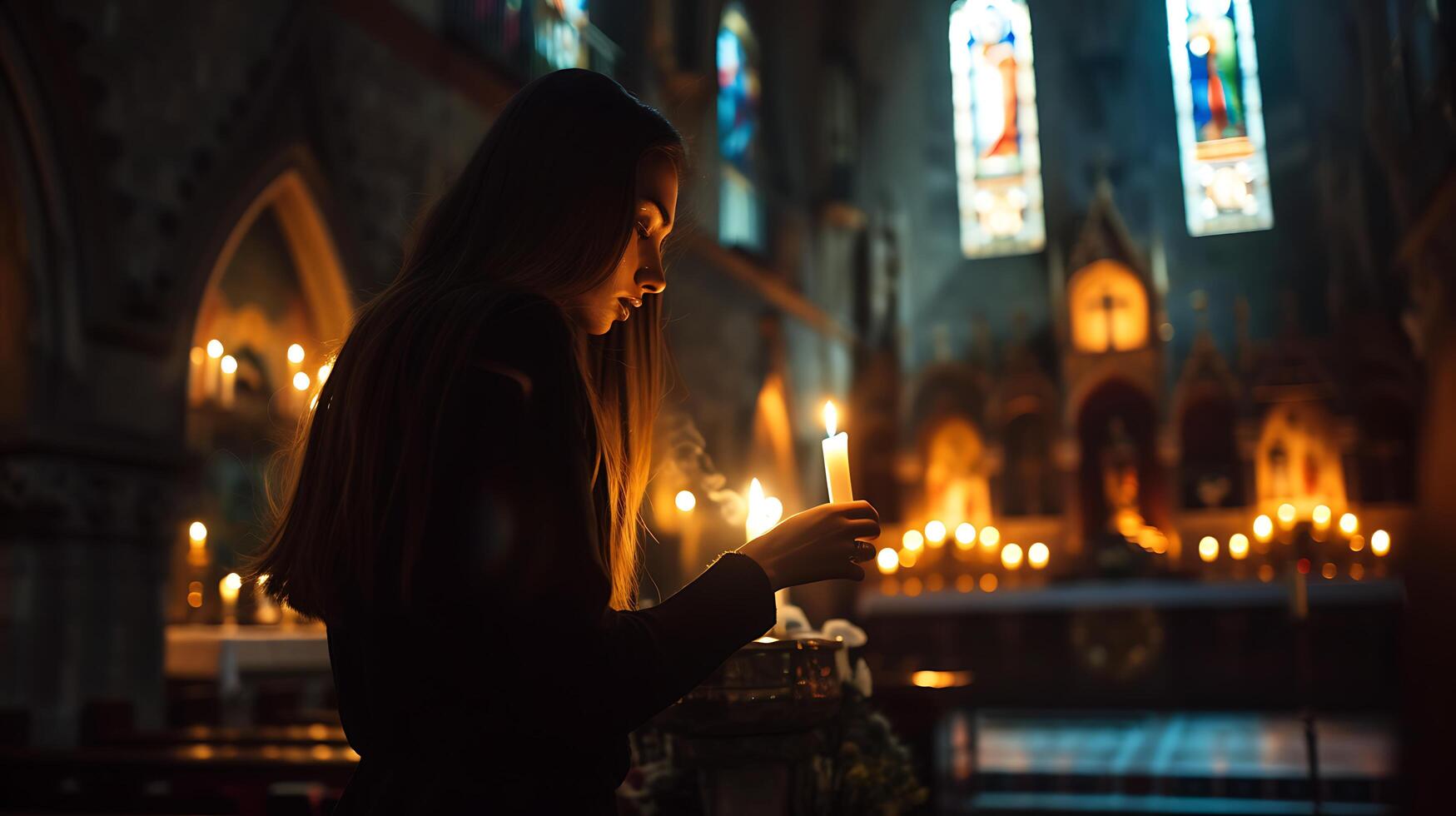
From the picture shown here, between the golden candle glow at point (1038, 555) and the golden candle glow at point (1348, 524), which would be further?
the golden candle glow at point (1038, 555)

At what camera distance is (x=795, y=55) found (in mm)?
15852

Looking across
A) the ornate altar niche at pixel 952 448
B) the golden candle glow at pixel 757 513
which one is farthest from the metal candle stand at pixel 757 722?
the ornate altar niche at pixel 952 448

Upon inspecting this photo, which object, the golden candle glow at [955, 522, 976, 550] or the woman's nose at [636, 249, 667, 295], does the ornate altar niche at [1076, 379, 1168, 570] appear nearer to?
the golden candle glow at [955, 522, 976, 550]

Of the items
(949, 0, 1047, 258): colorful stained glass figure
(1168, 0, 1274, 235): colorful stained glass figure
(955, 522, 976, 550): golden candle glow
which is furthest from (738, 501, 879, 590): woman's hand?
(949, 0, 1047, 258): colorful stained glass figure

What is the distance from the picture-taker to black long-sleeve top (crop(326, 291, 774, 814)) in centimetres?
92

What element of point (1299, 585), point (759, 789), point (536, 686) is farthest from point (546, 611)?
point (1299, 585)

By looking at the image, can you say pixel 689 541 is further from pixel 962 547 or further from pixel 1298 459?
pixel 1298 459

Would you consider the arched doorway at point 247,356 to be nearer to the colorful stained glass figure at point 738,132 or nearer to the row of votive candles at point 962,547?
the colorful stained glass figure at point 738,132

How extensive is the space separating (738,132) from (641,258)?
13.3 m

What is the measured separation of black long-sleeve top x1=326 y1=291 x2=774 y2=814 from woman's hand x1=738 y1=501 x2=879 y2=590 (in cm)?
11

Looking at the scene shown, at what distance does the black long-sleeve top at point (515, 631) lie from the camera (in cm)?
92

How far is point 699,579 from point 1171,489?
14.2 metres

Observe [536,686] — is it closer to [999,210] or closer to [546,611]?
[546,611]

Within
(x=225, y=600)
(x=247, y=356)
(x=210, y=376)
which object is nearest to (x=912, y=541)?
(x=225, y=600)
